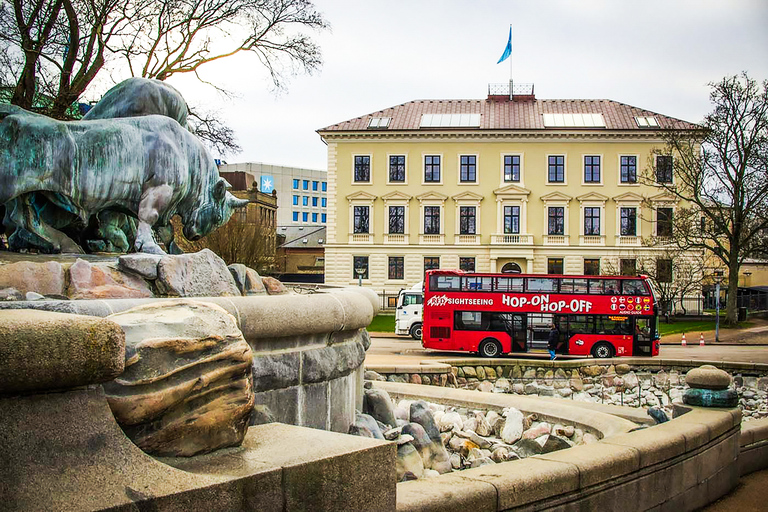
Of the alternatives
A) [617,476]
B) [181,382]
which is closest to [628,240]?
[617,476]

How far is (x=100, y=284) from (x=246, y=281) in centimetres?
192

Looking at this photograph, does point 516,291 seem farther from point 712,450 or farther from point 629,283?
point 712,450

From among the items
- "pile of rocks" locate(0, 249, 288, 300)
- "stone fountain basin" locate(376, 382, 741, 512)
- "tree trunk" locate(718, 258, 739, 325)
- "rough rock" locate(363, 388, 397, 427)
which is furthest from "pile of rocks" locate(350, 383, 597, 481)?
"tree trunk" locate(718, 258, 739, 325)

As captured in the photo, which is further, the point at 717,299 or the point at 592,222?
the point at 592,222

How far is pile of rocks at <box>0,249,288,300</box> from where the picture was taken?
6.06 metres

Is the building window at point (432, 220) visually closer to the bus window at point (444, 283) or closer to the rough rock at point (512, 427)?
the bus window at point (444, 283)

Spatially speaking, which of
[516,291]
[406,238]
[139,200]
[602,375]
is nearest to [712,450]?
[139,200]

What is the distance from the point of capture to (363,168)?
56219 mm

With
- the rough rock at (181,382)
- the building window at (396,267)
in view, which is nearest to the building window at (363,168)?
the building window at (396,267)

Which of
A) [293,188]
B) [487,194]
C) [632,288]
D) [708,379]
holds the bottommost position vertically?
[708,379]

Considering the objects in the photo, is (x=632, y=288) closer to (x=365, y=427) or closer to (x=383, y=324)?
(x=383, y=324)

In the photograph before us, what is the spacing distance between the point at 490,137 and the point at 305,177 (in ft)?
191

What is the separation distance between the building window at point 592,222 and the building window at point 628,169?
9.82 feet

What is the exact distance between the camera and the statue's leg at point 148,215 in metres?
7.50
